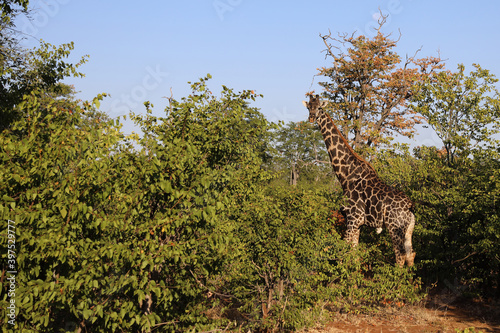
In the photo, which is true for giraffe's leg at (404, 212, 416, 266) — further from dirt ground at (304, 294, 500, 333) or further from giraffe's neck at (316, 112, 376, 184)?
giraffe's neck at (316, 112, 376, 184)

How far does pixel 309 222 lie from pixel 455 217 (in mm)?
6590

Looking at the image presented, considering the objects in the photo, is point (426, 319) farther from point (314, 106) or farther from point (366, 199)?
point (314, 106)

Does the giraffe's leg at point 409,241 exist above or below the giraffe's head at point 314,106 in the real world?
below

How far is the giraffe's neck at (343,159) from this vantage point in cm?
1250

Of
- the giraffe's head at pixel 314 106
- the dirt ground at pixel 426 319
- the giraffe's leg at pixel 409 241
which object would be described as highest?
the giraffe's head at pixel 314 106

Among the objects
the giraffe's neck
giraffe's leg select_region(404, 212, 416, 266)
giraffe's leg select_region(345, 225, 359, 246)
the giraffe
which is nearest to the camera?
giraffe's leg select_region(404, 212, 416, 266)

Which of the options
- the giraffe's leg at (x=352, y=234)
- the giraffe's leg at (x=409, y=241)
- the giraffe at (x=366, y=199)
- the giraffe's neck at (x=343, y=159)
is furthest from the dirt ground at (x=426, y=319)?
the giraffe's neck at (x=343, y=159)

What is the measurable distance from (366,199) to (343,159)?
55.7 inches

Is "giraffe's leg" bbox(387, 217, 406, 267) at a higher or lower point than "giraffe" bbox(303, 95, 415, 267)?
lower

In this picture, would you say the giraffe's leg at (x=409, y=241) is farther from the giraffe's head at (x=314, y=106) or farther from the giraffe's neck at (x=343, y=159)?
Answer: the giraffe's head at (x=314, y=106)

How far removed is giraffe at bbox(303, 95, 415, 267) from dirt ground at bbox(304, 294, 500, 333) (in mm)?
1260

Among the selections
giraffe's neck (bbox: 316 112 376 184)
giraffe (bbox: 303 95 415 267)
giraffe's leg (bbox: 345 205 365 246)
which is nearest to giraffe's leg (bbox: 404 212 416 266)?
giraffe (bbox: 303 95 415 267)

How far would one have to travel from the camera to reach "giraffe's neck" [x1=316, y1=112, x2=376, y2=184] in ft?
41.0

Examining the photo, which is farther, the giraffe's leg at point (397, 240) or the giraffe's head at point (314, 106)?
the giraffe's head at point (314, 106)
